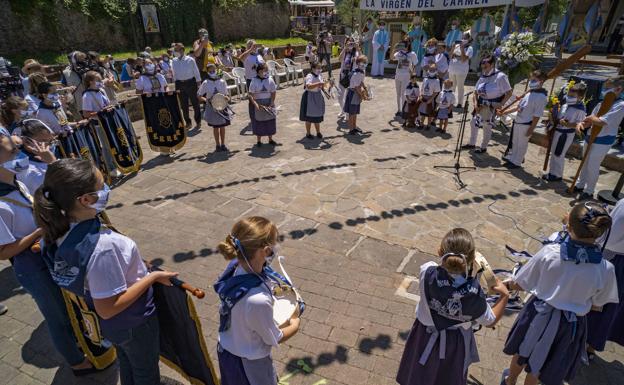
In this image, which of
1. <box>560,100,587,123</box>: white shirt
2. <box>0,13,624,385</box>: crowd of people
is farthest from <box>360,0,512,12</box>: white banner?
<box>0,13,624,385</box>: crowd of people

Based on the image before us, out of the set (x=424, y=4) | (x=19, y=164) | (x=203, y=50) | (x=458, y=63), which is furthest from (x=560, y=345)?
(x=424, y=4)

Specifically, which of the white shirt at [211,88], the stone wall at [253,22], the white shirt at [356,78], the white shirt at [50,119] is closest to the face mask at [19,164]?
the white shirt at [50,119]

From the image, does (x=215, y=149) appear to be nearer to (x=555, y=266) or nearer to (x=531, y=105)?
(x=531, y=105)

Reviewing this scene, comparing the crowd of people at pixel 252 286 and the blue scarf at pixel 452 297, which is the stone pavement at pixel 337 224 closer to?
the crowd of people at pixel 252 286

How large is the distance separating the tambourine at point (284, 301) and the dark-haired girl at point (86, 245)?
29.4 inches

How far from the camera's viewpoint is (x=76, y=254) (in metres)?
2.02

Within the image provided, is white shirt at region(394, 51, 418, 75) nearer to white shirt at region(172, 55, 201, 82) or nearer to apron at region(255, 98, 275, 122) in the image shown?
apron at region(255, 98, 275, 122)

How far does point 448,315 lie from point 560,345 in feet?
3.72

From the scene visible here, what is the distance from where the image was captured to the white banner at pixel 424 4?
1575cm

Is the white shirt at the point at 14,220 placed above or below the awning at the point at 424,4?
below

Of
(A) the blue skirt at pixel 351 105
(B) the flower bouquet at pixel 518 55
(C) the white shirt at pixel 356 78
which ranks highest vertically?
(B) the flower bouquet at pixel 518 55

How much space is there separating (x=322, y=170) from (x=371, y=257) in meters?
3.13

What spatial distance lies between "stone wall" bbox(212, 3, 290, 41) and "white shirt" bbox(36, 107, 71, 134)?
90.5 feet

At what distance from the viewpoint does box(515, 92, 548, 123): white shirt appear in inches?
284
